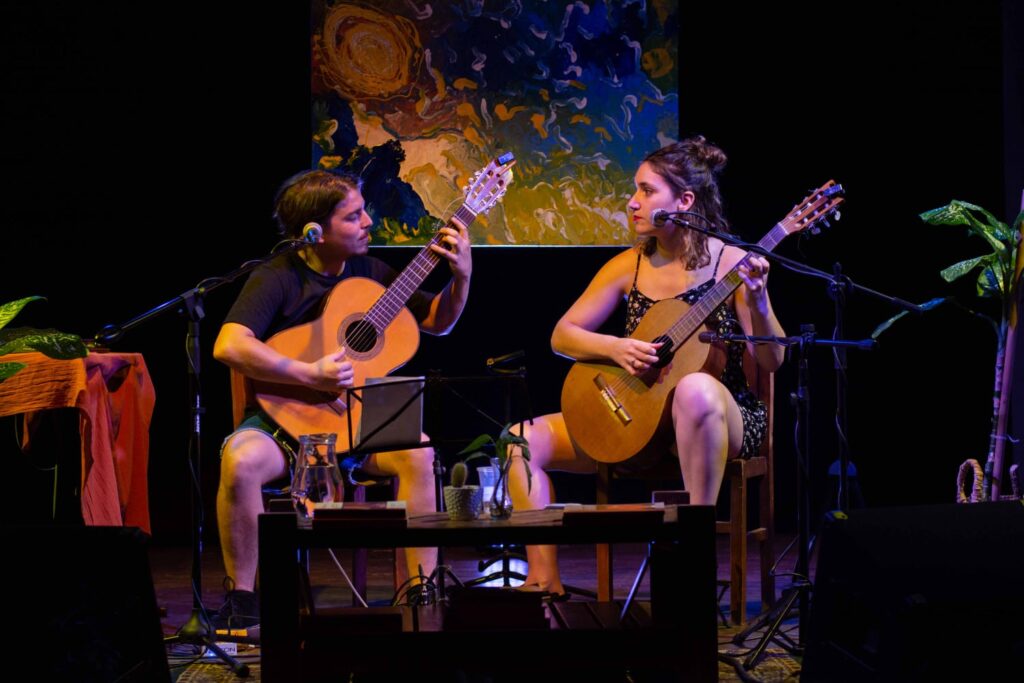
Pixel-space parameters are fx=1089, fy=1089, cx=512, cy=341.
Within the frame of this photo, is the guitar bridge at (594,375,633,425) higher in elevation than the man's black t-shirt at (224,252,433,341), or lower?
lower

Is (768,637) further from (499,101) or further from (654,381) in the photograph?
(499,101)

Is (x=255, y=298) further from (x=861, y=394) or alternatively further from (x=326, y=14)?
(x=861, y=394)

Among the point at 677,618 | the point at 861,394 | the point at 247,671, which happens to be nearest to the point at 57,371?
the point at 247,671

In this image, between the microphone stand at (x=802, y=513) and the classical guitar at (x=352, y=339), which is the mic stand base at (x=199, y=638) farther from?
the microphone stand at (x=802, y=513)

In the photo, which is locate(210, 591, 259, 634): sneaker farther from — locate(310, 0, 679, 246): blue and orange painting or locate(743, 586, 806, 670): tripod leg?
locate(310, 0, 679, 246): blue and orange painting

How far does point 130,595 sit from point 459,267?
5.63 ft

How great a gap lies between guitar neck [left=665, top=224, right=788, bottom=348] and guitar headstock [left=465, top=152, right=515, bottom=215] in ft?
2.55

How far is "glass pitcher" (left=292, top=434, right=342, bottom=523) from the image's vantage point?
2539mm

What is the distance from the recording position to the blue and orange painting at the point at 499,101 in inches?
194

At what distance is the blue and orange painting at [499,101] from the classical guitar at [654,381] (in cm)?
150

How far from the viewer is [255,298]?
352 cm

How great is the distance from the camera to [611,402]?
351 cm

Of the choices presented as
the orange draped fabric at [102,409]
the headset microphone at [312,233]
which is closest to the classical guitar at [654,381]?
the headset microphone at [312,233]

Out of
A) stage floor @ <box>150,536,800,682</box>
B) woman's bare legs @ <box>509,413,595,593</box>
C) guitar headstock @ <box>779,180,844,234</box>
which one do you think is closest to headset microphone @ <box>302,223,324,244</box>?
woman's bare legs @ <box>509,413,595,593</box>
